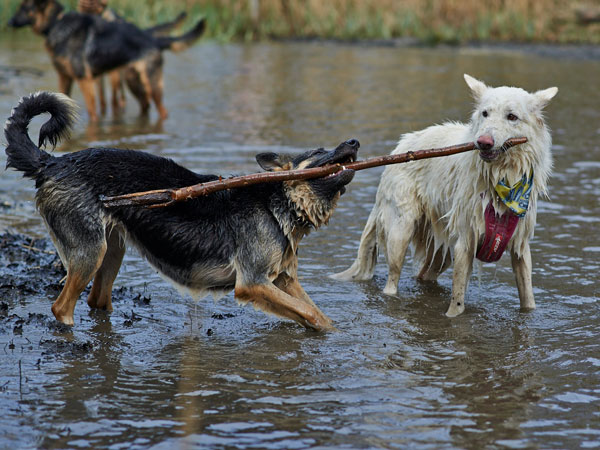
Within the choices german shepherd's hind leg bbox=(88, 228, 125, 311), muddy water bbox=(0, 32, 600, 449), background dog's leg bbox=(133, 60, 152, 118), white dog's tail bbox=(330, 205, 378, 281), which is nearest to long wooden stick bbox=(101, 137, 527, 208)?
german shepherd's hind leg bbox=(88, 228, 125, 311)

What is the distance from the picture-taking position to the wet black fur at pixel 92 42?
45.3 ft

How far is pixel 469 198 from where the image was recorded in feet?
20.8

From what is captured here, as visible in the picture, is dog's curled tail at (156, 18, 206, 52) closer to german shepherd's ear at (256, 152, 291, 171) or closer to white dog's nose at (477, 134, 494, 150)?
german shepherd's ear at (256, 152, 291, 171)

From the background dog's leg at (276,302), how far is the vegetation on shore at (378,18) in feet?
64.1

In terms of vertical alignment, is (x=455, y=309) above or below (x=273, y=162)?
below

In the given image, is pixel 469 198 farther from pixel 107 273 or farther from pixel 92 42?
pixel 92 42

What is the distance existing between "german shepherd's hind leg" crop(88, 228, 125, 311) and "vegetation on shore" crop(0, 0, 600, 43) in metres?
19.4

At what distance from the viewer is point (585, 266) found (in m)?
7.56

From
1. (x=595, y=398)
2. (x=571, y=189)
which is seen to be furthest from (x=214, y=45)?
(x=595, y=398)

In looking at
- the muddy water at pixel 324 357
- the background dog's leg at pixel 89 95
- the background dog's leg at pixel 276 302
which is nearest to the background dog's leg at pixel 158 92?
the background dog's leg at pixel 89 95

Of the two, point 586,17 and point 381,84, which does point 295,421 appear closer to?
point 381,84

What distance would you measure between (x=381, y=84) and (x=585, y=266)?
35.8 ft

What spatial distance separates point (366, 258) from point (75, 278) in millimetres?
2688

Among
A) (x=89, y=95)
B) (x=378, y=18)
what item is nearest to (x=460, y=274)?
(x=89, y=95)
